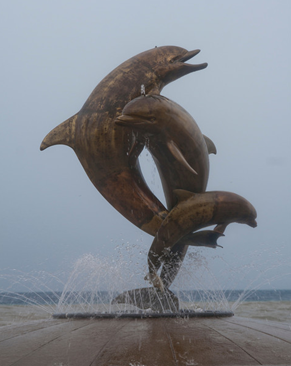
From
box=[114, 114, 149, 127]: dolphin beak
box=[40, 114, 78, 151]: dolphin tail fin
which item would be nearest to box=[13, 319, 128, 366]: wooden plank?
box=[114, 114, 149, 127]: dolphin beak

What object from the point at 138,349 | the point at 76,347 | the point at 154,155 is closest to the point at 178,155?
the point at 154,155

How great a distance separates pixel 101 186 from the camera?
28.0 ft

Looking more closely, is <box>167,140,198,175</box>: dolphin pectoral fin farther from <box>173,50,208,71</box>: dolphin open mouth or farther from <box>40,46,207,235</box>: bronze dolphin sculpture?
<box>173,50,208,71</box>: dolphin open mouth

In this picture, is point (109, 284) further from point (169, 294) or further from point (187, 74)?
point (187, 74)

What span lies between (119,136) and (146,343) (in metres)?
4.63

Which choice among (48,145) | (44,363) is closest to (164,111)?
(48,145)

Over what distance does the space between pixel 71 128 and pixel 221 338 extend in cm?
551

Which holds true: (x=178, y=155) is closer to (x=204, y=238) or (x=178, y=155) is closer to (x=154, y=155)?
(x=154, y=155)

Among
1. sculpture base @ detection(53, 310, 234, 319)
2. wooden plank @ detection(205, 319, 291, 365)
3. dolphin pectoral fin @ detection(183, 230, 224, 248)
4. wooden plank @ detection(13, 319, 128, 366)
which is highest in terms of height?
dolphin pectoral fin @ detection(183, 230, 224, 248)

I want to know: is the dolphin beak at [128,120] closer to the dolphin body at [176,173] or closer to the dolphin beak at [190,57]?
the dolphin body at [176,173]

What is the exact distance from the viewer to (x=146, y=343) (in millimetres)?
4699

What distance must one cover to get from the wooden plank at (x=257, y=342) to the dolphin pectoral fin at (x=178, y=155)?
2933 millimetres

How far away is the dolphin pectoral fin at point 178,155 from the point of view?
7.53 metres

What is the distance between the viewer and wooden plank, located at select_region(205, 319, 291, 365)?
169 inches
